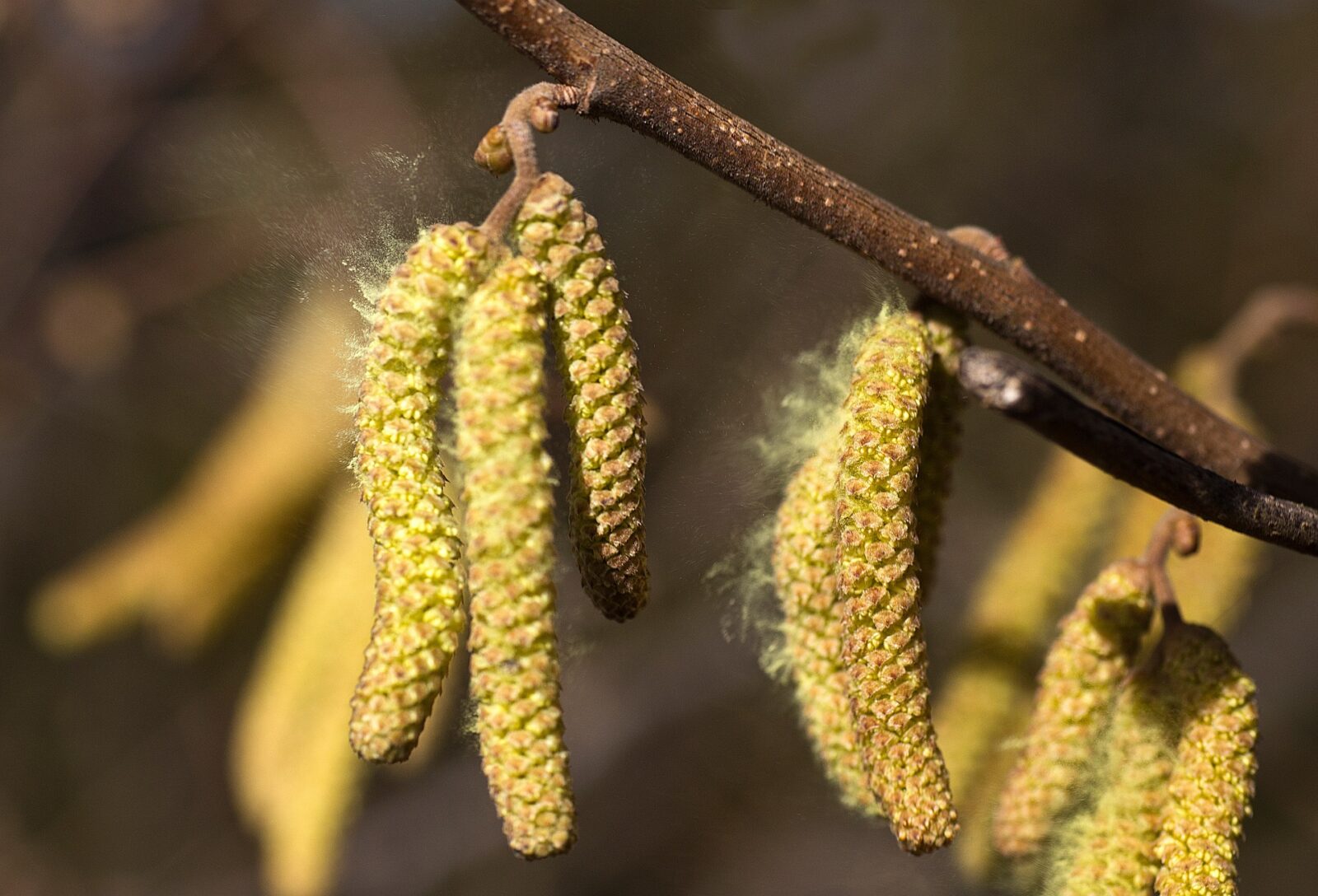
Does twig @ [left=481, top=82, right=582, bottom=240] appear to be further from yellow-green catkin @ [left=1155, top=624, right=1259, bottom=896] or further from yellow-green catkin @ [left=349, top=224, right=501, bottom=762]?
yellow-green catkin @ [left=1155, top=624, right=1259, bottom=896]

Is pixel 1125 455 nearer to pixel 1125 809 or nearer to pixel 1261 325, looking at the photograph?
pixel 1125 809

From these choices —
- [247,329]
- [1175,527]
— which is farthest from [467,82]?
[1175,527]

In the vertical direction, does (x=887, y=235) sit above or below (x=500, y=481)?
above

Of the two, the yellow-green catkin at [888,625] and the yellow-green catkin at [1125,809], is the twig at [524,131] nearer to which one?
the yellow-green catkin at [888,625]

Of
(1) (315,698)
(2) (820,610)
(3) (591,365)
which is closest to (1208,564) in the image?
(2) (820,610)

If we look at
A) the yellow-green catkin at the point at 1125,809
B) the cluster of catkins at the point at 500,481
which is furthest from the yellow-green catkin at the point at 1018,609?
the cluster of catkins at the point at 500,481

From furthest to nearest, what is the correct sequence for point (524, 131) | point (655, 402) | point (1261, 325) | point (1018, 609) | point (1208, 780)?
1. point (1261, 325)
2. point (1018, 609)
3. point (655, 402)
4. point (1208, 780)
5. point (524, 131)

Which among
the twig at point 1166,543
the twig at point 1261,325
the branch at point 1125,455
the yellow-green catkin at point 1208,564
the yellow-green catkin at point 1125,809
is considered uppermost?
the twig at point 1261,325

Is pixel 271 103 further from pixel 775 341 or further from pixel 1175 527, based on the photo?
pixel 1175 527
